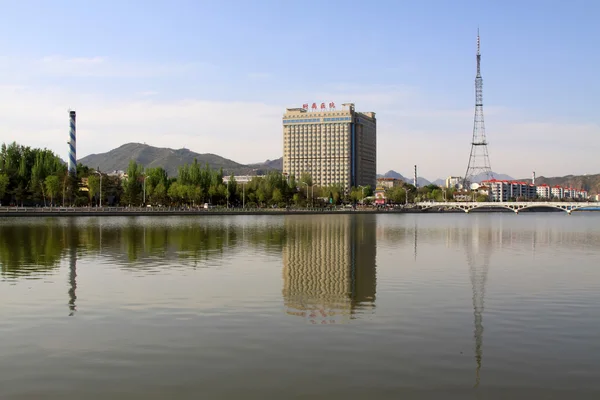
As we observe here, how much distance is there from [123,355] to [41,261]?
58.8ft

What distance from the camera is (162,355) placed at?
10.8 meters

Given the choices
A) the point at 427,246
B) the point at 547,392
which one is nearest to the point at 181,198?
the point at 427,246

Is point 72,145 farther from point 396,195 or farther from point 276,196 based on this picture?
point 396,195

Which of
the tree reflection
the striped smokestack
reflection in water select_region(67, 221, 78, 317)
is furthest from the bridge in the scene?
reflection in water select_region(67, 221, 78, 317)

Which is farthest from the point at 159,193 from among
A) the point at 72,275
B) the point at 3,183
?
the point at 72,275

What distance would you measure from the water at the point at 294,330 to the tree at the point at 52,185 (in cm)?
8019

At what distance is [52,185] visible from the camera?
9956 cm

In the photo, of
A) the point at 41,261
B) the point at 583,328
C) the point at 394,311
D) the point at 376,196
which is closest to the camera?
the point at 583,328

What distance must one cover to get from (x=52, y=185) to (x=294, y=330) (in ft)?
318

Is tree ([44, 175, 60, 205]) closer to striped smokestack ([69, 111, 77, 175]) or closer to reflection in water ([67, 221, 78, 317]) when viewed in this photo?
striped smokestack ([69, 111, 77, 175])

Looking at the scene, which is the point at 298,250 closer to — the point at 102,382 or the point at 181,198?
the point at 102,382

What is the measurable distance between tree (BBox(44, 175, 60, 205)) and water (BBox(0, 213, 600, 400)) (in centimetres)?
8019

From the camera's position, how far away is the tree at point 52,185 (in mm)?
99438

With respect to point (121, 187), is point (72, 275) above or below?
below
